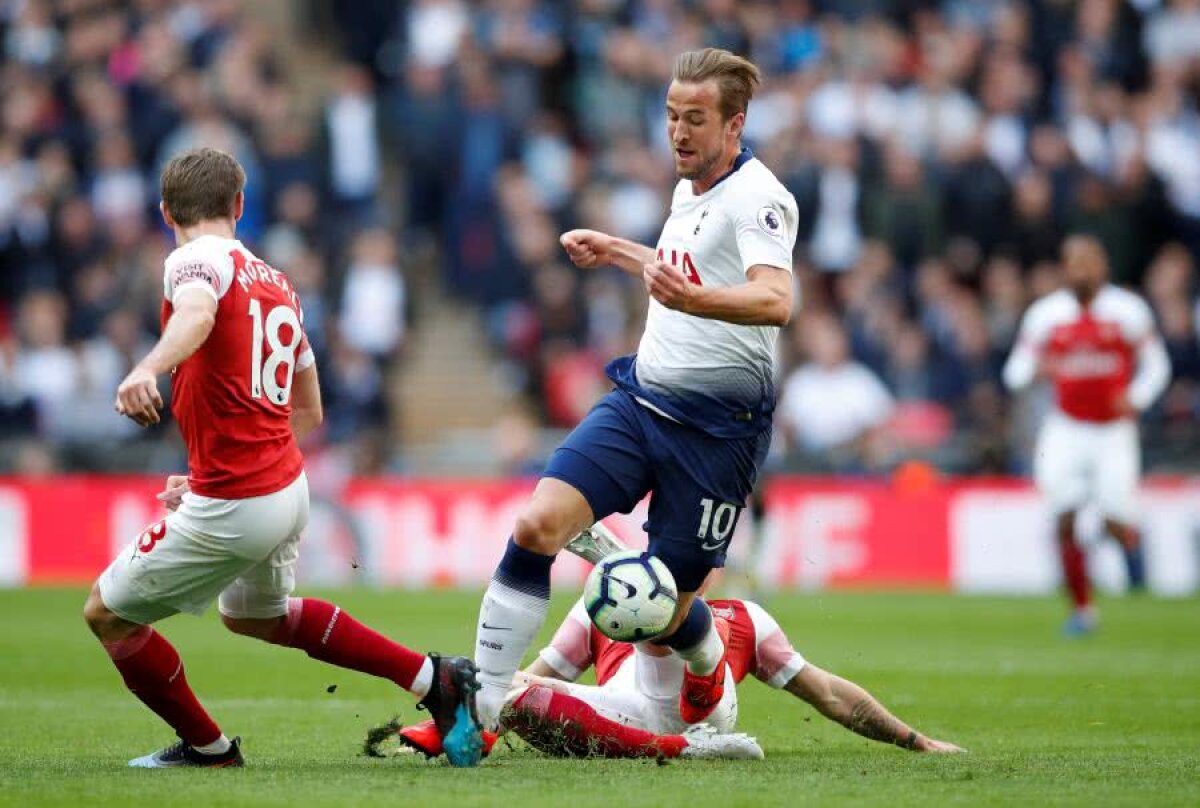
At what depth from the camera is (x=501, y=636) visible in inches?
291

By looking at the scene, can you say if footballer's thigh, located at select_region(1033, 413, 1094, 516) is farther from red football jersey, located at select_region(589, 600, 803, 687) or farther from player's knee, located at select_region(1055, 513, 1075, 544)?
red football jersey, located at select_region(589, 600, 803, 687)

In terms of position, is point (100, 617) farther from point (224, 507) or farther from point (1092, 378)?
point (1092, 378)

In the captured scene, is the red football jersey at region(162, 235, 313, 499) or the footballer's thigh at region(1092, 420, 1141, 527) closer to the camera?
the red football jersey at region(162, 235, 313, 499)

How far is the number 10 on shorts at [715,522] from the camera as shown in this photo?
24.9ft

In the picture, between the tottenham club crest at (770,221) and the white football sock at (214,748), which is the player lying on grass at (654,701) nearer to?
the white football sock at (214,748)

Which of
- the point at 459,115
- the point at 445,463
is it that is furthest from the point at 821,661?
the point at 459,115

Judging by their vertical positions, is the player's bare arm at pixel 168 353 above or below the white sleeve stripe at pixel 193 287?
below

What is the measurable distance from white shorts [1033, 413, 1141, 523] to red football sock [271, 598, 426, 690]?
8.63 meters

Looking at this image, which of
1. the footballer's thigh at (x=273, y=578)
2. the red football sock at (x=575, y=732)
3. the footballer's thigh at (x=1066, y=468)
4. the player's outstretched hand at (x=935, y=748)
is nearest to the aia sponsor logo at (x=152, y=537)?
the footballer's thigh at (x=273, y=578)

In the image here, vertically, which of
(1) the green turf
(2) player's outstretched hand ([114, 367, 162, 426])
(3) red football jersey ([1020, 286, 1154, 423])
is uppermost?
(3) red football jersey ([1020, 286, 1154, 423])

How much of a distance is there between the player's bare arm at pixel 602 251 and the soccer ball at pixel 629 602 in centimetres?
134

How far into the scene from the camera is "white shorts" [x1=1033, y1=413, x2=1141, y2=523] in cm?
1494

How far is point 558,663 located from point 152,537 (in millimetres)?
2011

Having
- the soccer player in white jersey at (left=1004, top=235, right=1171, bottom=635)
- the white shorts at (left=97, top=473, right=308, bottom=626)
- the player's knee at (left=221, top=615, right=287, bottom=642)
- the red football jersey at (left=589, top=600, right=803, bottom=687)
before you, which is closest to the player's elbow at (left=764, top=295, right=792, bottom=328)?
the red football jersey at (left=589, top=600, right=803, bottom=687)
